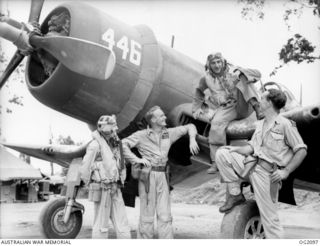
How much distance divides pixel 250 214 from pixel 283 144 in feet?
2.44

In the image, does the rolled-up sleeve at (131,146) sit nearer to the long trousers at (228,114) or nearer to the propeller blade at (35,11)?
the long trousers at (228,114)

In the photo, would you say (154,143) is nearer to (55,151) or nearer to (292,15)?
(292,15)

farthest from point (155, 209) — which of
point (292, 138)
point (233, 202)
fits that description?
point (292, 138)

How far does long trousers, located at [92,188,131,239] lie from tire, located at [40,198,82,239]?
190cm

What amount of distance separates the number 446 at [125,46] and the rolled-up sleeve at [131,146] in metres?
1.17

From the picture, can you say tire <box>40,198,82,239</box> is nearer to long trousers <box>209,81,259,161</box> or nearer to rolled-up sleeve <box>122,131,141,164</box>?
rolled-up sleeve <box>122,131,141,164</box>

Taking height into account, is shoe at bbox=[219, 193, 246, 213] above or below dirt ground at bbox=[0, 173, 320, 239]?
above

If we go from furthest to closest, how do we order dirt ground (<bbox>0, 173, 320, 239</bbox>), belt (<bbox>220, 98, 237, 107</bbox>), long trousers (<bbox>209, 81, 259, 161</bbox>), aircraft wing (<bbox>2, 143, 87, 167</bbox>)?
dirt ground (<bbox>0, 173, 320, 239</bbox>)
aircraft wing (<bbox>2, 143, 87, 167</bbox>)
belt (<bbox>220, 98, 237, 107</bbox>)
long trousers (<bbox>209, 81, 259, 161</bbox>)

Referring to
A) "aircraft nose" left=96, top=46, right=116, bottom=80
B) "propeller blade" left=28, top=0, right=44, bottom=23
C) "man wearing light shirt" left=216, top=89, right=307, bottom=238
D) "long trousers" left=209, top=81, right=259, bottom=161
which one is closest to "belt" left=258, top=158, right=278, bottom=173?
"man wearing light shirt" left=216, top=89, right=307, bottom=238

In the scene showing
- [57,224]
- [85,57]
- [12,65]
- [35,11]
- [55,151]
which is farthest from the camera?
[55,151]

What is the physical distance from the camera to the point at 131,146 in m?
4.83

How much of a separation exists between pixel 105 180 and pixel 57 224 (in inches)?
88.7

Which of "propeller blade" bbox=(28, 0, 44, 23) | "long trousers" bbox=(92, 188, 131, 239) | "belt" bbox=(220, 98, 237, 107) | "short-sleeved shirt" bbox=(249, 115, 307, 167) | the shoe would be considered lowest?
"long trousers" bbox=(92, 188, 131, 239)

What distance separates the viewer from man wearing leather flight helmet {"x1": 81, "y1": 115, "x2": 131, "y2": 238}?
4.32 m
